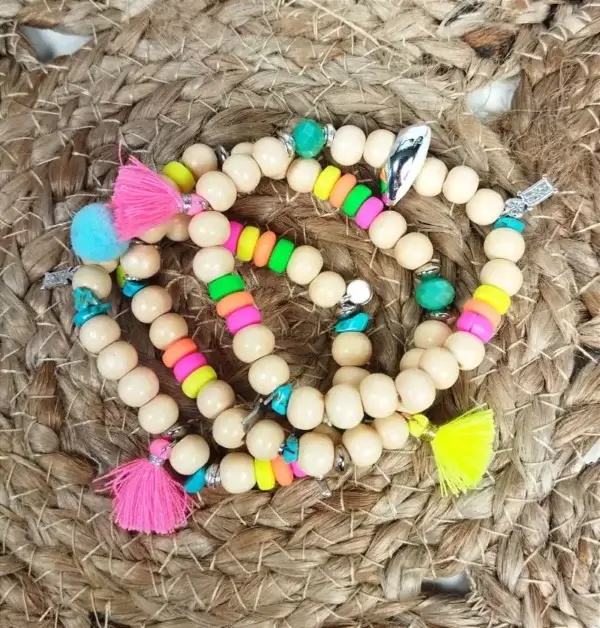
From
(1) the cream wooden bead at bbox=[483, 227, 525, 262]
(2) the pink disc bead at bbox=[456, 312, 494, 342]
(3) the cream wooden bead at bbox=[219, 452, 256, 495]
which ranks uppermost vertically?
(1) the cream wooden bead at bbox=[483, 227, 525, 262]

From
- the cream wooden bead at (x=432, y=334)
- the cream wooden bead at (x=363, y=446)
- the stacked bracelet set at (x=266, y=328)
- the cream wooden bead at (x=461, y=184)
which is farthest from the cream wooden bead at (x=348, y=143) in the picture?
the cream wooden bead at (x=363, y=446)

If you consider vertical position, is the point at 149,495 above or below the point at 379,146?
below

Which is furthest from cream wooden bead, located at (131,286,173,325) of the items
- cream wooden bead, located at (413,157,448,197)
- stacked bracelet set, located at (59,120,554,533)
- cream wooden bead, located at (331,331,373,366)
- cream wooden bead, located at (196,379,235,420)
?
cream wooden bead, located at (413,157,448,197)

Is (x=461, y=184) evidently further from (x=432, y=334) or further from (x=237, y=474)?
(x=237, y=474)

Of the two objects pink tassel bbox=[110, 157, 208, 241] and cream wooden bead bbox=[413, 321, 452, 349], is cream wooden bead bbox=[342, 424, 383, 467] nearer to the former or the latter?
cream wooden bead bbox=[413, 321, 452, 349]

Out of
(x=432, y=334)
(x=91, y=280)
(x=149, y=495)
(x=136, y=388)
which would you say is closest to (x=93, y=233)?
(x=91, y=280)

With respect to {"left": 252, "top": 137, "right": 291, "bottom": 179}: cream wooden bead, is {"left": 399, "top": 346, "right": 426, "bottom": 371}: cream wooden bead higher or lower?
lower

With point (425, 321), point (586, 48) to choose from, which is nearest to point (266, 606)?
point (425, 321)
